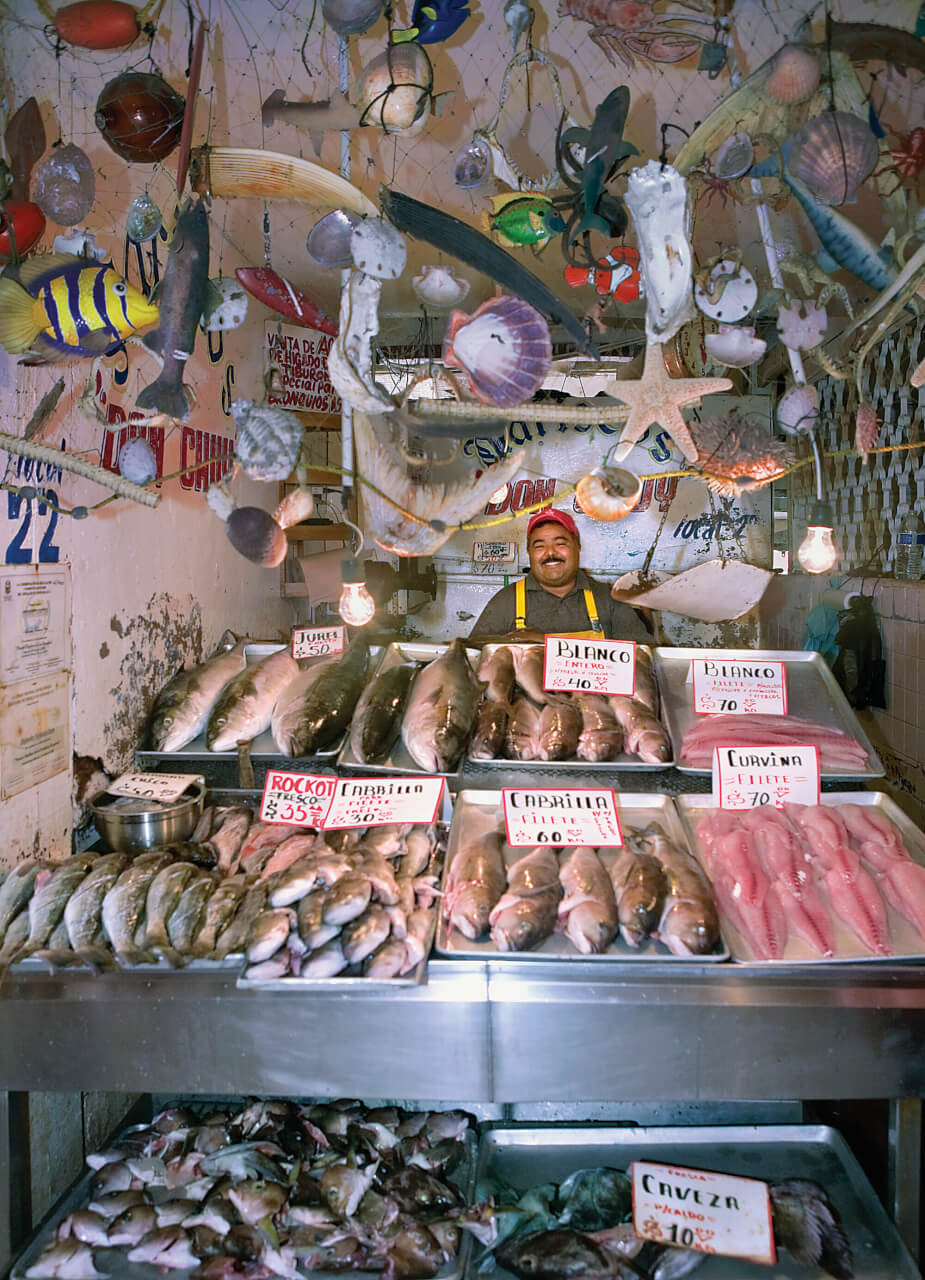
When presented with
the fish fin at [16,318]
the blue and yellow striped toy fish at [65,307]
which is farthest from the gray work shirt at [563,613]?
the fish fin at [16,318]

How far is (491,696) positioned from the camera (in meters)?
3.12

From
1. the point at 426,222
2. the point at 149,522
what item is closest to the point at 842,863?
the point at 426,222

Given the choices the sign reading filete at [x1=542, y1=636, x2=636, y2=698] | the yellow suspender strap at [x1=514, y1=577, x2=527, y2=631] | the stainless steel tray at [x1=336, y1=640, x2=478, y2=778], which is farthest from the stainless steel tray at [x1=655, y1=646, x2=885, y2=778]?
the yellow suspender strap at [x1=514, y1=577, x2=527, y2=631]

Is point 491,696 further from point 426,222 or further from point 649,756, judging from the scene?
point 426,222

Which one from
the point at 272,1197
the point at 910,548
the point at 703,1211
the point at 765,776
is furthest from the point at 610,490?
the point at 910,548

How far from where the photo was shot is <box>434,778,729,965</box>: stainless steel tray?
6.68 ft

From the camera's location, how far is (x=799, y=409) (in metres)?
2.66

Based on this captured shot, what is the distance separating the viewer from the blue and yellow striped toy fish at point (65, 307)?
6.98ft

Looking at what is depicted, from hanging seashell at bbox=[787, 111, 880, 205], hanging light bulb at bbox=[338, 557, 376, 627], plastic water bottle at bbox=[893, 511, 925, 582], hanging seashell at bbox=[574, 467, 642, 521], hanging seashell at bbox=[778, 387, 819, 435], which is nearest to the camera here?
hanging seashell at bbox=[787, 111, 880, 205]

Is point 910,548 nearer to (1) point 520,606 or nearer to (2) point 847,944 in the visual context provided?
(1) point 520,606

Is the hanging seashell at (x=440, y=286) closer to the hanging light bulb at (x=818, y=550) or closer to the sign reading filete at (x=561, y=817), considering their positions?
the sign reading filete at (x=561, y=817)

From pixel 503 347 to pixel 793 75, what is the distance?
35.4 inches

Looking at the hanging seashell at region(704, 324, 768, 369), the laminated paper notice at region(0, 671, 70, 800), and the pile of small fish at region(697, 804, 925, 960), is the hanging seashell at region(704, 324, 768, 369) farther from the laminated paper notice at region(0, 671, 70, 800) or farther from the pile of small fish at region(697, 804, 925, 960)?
the laminated paper notice at region(0, 671, 70, 800)

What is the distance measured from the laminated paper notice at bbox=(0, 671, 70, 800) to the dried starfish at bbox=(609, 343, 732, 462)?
2.00m
